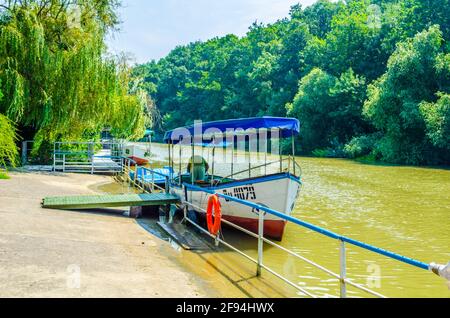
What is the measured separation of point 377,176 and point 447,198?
10.2 metres

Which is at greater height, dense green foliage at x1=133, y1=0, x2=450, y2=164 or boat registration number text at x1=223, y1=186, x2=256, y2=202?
dense green foliage at x1=133, y1=0, x2=450, y2=164

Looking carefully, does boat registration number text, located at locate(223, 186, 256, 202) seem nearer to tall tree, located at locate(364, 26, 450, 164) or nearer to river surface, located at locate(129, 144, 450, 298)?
river surface, located at locate(129, 144, 450, 298)

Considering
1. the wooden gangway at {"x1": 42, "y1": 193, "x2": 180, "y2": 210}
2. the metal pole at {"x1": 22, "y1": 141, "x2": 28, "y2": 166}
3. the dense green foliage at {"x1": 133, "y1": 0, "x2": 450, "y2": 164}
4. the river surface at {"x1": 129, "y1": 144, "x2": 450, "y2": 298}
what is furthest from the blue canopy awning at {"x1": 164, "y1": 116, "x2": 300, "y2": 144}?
the dense green foliage at {"x1": 133, "y1": 0, "x2": 450, "y2": 164}

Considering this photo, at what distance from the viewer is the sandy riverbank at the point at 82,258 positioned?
6035 mm

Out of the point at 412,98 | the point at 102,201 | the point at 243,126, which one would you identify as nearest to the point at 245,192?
the point at 243,126

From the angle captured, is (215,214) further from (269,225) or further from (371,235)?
(371,235)

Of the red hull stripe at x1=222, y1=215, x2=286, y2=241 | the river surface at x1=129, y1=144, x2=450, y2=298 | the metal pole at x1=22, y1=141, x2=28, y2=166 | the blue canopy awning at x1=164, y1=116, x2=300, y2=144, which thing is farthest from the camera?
the metal pole at x1=22, y1=141, x2=28, y2=166

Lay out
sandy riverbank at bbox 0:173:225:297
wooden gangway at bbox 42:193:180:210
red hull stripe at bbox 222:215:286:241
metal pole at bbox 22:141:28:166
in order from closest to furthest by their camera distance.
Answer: sandy riverbank at bbox 0:173:225:297
red hull stripe at bbox 222:215:286:241
wooden gangway at bbox 42:193:180:210
metal pole at bbox 22:141:28:166

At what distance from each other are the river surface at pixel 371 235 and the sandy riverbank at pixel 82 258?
2.12 m

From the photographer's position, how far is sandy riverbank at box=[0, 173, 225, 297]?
604cm

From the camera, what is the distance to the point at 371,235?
1300cm

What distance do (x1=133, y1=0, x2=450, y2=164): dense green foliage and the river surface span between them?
16.1 meters

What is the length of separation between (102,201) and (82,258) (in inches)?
221

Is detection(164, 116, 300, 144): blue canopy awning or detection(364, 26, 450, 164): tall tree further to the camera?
detection(364, 26, 450, 164): tall tree
